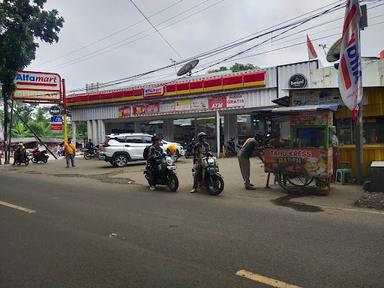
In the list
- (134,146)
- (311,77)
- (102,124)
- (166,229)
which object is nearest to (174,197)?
(166,229)

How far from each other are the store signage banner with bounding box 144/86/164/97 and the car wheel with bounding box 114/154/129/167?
7.22 metres

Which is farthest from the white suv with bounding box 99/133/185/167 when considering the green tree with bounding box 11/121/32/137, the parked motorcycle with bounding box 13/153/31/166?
the green tree with bounding box 11/121/32/137

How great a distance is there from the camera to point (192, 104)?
26641 millimetres

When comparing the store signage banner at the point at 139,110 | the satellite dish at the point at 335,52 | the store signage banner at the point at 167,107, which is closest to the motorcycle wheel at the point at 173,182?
the satellite dish at the point at 335,52

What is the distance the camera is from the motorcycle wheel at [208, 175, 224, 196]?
11.1m

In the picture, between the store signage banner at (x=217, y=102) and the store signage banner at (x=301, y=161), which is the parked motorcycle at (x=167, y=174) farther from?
the store signage banner at (x=217, y=102)

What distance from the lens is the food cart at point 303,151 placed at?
1088cm

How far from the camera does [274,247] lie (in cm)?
586

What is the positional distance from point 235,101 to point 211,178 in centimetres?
1389

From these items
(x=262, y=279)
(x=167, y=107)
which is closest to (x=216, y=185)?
(x=262, y=279)

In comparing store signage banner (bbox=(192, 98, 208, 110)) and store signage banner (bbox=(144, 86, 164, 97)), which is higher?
store signage banner (bbox=(144, 86, 164, 97))

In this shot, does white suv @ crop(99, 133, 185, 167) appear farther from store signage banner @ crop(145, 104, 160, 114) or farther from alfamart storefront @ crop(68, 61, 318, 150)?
store signage banner @ crop(145, 104, 160, 114)

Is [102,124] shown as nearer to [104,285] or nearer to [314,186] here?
[314,186]

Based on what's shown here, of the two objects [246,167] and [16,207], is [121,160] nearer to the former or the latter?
[246,167]
